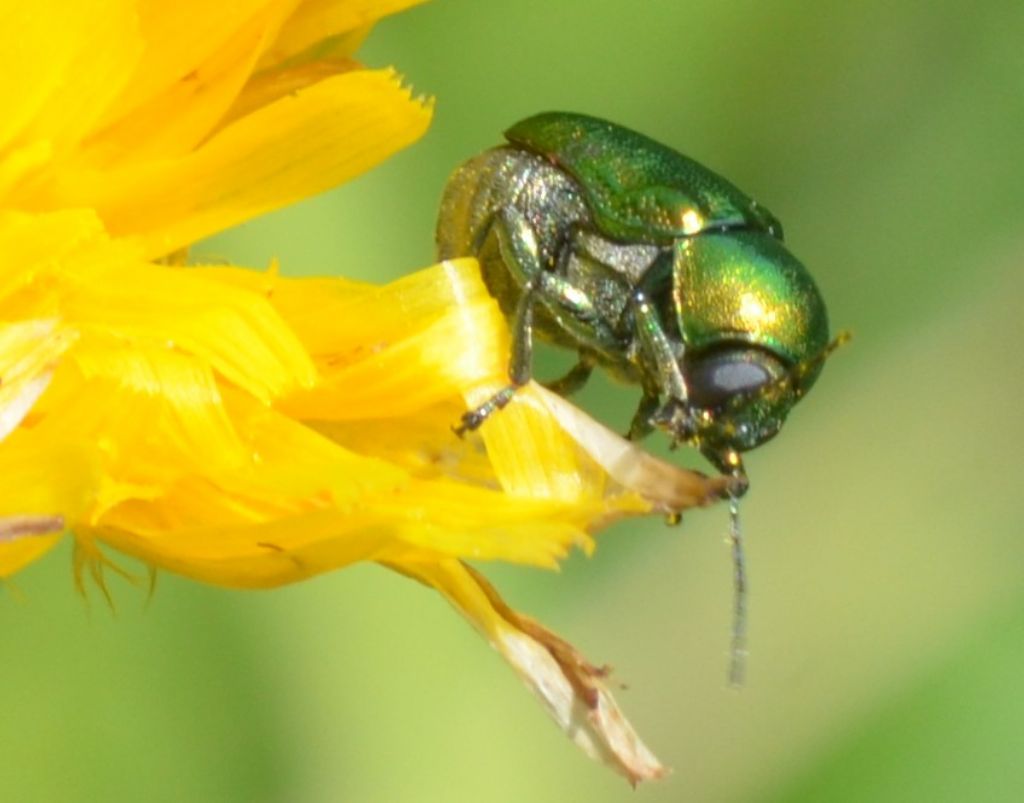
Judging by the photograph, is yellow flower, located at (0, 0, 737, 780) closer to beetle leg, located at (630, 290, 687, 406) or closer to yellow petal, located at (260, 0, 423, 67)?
yellow petal, located at (260, 0, 423, 67)

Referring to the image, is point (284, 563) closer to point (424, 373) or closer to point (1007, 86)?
point (424, 373)

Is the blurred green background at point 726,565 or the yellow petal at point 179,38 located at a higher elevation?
the yellow petal at point 179,38

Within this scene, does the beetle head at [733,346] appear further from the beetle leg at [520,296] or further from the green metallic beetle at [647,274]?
the beetle leg at [520,296]

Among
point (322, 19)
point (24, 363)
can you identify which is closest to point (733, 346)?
point (322, 19)

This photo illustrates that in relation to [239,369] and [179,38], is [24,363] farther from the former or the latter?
[179,38]

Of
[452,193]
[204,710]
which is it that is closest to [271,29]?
[452,193]

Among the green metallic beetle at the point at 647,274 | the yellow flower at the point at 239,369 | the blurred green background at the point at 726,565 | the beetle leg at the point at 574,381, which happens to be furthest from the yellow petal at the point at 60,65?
the blurred green background at the point at 726,565

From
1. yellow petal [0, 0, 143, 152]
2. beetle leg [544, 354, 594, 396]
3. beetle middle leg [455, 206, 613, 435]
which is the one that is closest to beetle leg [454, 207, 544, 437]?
beetle middle leg [455, 206, 613, 435]
